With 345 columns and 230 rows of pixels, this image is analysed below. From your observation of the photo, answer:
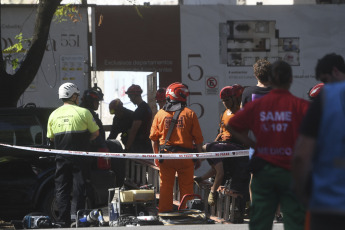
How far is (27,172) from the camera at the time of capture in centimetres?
953

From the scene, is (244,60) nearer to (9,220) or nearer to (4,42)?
(4,42)

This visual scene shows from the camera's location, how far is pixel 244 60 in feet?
53.6

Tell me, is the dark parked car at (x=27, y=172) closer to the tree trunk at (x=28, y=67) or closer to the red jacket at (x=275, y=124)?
the tree trunk at (x=28, y=67)

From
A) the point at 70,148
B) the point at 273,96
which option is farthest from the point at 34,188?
the point at 273,96

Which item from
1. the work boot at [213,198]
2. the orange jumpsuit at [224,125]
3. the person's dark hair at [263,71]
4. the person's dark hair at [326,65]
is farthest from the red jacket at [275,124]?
the work boot at [213,198]

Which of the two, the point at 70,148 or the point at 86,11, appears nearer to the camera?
the point at 70,148

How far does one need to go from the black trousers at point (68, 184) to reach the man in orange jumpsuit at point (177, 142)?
91 centimetres

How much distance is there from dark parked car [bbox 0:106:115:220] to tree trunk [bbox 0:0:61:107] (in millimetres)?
2173

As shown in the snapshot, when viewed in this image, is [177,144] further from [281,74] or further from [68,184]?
[281,74]

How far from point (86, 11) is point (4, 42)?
68.9 inches

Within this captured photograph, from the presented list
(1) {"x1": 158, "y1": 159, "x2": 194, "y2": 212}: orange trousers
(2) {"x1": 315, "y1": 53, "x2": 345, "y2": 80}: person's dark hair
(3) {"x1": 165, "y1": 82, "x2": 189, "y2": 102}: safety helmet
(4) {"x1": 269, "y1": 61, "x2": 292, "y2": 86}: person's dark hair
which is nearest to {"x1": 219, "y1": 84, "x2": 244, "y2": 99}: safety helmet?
(3) {"x1": 165, "y1": 82, "x2": 189, "y2": 102}: safety helmet

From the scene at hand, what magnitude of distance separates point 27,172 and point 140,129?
2559mm

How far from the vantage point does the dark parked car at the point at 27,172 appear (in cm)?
945

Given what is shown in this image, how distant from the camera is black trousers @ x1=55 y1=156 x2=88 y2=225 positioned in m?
8.91
